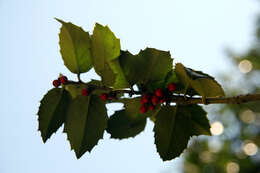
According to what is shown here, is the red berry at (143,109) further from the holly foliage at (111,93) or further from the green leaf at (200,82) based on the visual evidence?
the green leaf at (200,82)

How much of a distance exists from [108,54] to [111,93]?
0.13m

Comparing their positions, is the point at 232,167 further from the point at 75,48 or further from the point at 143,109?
the point at 75,48

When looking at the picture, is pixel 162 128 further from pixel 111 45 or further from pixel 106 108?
pixel 111 45

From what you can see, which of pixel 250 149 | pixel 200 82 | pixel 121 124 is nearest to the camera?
pixel 200 82

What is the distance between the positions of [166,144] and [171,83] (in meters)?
0.20

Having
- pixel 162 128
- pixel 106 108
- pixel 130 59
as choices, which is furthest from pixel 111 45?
pixel 162 128

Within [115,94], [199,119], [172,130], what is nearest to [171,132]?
[172,130]

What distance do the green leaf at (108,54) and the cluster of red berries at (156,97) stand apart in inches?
3.2

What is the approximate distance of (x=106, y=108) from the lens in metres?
0.99

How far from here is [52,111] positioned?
3.28 feet

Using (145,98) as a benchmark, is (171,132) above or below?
below

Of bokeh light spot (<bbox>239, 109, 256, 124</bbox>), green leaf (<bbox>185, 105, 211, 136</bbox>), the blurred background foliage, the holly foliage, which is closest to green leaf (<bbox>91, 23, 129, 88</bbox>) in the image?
the holly foliage

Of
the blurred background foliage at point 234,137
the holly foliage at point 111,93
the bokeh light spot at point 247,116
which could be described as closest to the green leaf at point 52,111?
the holly foliage at point 111,93

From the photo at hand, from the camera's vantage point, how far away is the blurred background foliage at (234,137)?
4.74 meters
